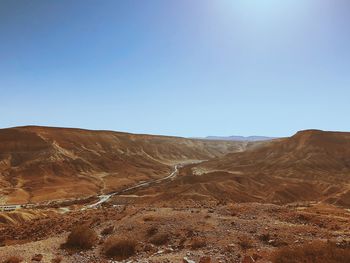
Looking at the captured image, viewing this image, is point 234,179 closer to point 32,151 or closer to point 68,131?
point 32,151

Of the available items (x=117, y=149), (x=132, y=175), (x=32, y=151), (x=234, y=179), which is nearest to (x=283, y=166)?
(x=234, y=179)

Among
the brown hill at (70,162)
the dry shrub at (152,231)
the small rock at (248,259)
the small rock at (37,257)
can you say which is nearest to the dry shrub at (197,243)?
the dry shrub at (152,231)

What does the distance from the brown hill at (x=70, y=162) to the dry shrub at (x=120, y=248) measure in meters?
65.2

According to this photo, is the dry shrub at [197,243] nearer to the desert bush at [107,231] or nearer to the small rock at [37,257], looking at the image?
the desert bush at [107,231]

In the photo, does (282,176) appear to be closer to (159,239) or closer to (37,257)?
(159,239)

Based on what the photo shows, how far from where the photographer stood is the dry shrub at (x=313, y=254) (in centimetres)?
1445

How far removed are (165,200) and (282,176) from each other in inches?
1711

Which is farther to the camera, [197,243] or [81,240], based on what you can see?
[81,240]

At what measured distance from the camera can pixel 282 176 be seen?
324 ft

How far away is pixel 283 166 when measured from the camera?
113m

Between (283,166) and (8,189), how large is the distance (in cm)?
7692

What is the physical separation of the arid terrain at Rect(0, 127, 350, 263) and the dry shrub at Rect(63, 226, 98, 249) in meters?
0.05

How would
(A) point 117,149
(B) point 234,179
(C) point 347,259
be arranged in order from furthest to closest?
(A) point 117,149 → (B) point 234,179 → (C) point 347,259

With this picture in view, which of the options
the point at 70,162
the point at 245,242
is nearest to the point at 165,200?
the point at 245,242
